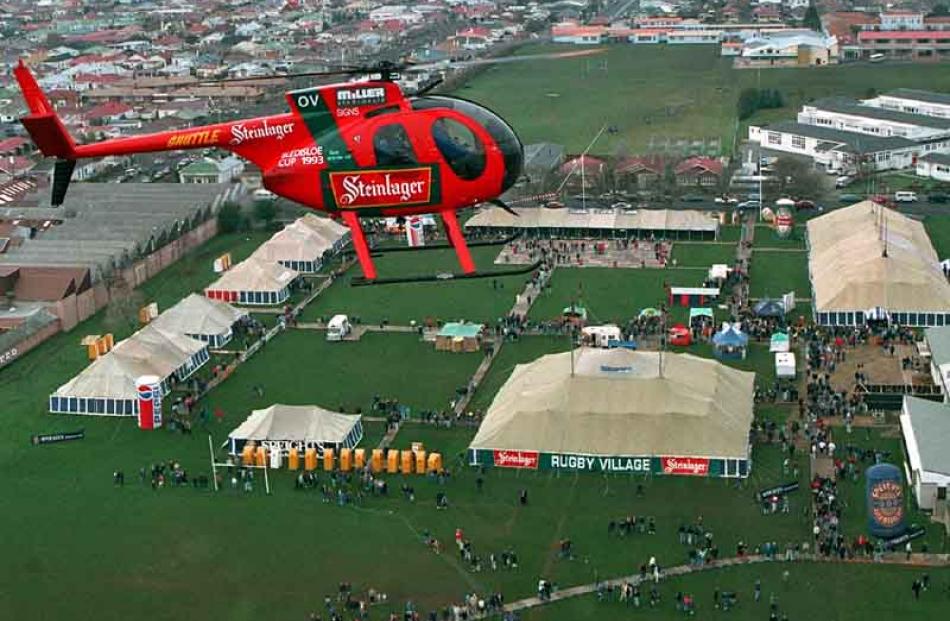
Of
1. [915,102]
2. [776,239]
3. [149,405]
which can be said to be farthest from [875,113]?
[149,405]

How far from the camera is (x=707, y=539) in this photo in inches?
1134

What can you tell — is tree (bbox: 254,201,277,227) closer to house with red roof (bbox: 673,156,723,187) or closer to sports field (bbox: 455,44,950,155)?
house with red roof (bbox: 673,156,723,187)

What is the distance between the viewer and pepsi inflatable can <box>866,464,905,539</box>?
1121 inches

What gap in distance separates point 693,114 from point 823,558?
60635 millimetres

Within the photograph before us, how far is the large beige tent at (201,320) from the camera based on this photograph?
42.4 m

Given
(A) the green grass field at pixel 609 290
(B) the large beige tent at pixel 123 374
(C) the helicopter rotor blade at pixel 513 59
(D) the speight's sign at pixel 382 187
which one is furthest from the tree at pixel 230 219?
(D) the speight's sign at pixel 382 187

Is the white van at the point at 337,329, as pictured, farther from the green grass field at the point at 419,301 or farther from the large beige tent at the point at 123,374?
the large beige tent at the point at 123,374

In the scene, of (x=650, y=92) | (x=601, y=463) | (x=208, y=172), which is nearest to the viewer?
(x=601, y=463)

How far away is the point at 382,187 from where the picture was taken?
Answer: 23922mm

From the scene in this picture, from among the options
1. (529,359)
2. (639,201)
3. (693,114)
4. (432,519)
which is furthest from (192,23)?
(432,519)

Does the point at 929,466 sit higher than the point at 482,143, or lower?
lower

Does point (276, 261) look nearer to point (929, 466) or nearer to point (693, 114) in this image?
point (929, 466)

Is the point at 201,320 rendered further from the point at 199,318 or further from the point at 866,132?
the point at 866,132

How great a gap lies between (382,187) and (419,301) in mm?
23614
